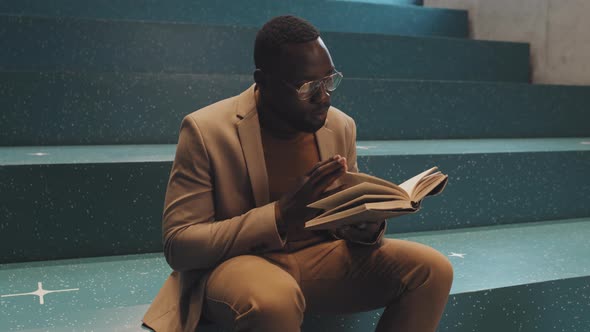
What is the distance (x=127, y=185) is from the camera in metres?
1.52

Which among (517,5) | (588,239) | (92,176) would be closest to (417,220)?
(588,239)

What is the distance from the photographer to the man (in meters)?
0.95

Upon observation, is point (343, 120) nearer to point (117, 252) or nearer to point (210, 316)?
point (210, 316)

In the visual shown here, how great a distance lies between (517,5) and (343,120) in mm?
1969

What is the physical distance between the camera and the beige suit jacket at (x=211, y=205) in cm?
97

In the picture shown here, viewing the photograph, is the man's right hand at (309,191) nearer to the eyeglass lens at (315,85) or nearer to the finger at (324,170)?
the finger at (324,170)

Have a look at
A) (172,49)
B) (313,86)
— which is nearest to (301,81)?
(313,86)

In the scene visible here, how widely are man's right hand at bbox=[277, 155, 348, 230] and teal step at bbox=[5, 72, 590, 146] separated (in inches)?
40.3

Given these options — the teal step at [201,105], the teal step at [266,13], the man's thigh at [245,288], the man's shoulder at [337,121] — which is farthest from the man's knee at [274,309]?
the teal step at [266,13]

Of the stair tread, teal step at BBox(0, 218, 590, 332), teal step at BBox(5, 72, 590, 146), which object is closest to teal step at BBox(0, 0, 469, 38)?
teal step at BBox(5, 72, 590, 146)

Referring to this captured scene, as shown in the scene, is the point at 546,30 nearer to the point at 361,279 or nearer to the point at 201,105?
the point at 201,105

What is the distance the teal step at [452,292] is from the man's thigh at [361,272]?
12cm

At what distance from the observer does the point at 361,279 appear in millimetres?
1046

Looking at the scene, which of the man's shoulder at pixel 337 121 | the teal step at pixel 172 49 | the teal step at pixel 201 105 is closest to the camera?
the man's shoulder at pixel 337 121
